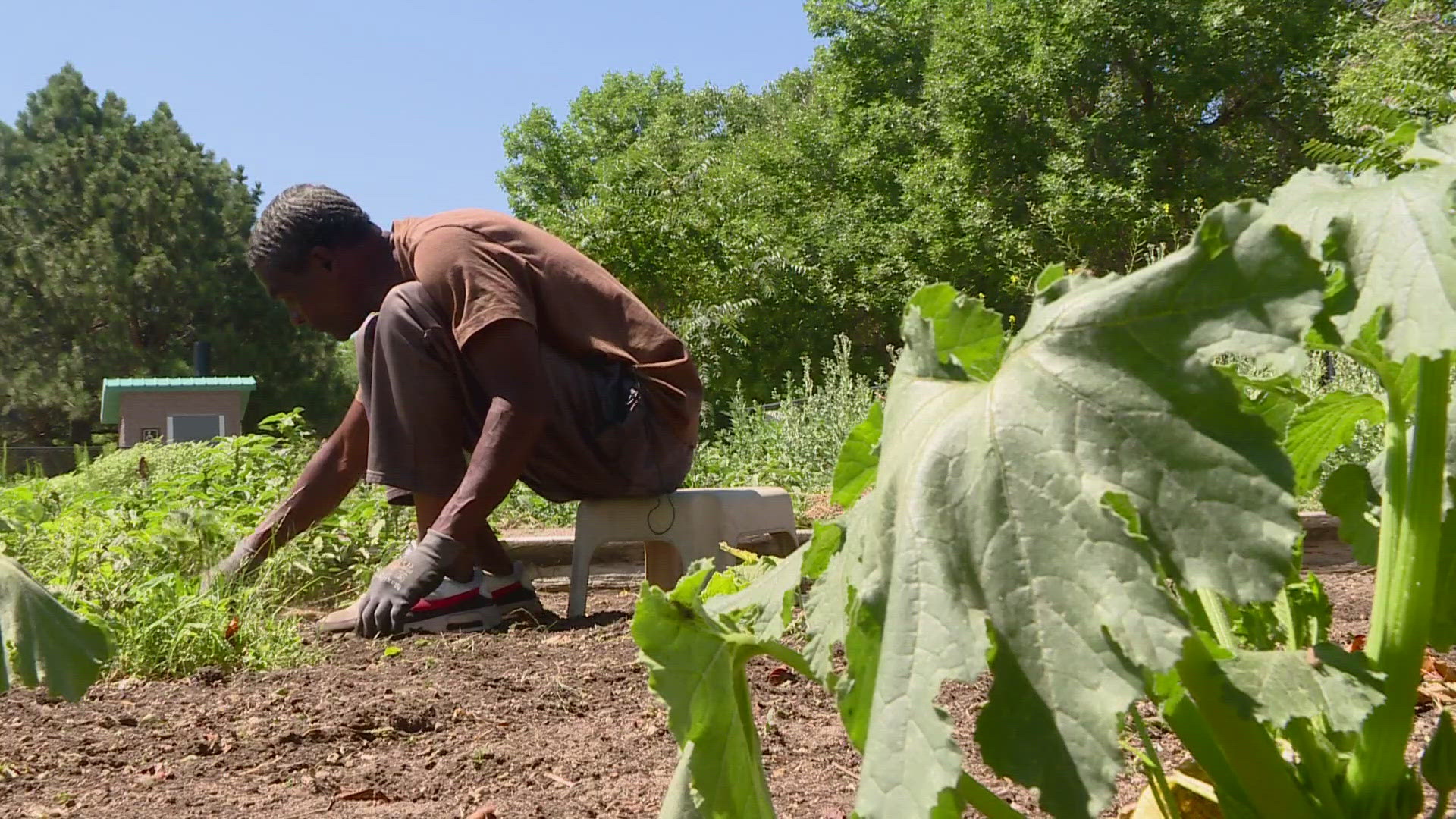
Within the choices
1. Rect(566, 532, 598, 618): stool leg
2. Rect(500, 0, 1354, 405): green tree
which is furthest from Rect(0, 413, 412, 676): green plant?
Rect(500, 0, 1354, 405): green tree

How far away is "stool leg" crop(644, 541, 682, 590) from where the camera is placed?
11.6 feet

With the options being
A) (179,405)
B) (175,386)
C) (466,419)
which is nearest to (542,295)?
(466,419)

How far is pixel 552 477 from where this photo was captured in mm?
3471

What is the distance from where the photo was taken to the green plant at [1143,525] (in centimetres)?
A: 66

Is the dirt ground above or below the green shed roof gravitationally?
below

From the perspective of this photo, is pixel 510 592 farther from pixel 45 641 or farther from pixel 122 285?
pixel 122 285

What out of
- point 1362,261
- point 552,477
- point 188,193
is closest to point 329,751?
point 552,477

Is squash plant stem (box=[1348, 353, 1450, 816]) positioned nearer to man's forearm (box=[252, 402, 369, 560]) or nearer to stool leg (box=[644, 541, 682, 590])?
stool leg (box=[644, 541, 682, 590])

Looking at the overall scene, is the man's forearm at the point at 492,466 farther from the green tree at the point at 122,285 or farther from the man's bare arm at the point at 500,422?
the green tree at the point at 122,285

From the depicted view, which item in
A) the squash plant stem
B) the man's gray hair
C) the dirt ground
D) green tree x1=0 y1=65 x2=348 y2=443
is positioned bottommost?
the dirt ground

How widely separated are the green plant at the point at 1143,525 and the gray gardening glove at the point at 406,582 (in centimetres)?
239

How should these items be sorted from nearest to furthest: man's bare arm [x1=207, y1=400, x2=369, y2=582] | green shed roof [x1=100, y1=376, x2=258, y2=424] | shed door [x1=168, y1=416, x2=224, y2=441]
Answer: man's bare arm [x1=207, y1=400, x2=369, y2=582]
shed door [x1=168, y1=416, x2=224, y2=441]
green shed roof [x1=100, y1=376, x2=258, y2=424]

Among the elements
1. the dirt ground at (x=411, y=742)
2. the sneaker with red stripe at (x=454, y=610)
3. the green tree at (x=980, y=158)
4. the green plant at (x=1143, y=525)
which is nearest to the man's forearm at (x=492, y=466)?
the sneaker with red stripe at (x=454, y=610)

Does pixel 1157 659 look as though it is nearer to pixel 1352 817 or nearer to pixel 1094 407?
pixel 1094 407
